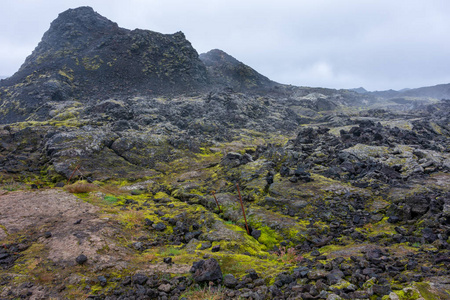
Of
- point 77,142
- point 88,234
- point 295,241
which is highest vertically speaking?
point 77,142

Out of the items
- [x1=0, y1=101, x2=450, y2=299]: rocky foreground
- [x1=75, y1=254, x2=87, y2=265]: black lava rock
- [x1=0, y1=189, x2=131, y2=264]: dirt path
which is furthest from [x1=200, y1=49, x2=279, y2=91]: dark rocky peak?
[x1=75, y1=254, x2=87, y2=265]: black lava rock

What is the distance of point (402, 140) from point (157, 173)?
19832 mm

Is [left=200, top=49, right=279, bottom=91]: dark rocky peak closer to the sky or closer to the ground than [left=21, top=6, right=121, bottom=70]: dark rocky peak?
closer to the ground

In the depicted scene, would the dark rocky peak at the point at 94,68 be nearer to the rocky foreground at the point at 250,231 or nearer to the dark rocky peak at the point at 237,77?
the dark rocky peak at the point at 237,77

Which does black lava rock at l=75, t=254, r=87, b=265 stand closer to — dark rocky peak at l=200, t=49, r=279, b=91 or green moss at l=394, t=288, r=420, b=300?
green moss at l=394, t=288, r=420, b=300

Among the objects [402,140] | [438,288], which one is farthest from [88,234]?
[402,140]

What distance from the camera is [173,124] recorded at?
29.8 m

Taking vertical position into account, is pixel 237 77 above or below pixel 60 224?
above

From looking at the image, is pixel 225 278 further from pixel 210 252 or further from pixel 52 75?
pixel 52 75

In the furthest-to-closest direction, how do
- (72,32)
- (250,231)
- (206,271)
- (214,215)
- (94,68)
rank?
(72,32), (94,68), (214,215), (250,231), (206,271)

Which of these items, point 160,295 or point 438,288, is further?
point 160,295

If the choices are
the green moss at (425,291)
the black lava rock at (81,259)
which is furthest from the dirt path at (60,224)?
the green moss at (425,291)

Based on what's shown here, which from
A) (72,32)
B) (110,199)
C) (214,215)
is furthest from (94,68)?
(214,215)

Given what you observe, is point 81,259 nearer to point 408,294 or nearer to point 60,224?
point 60,224
